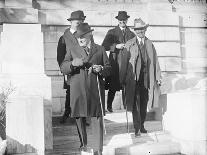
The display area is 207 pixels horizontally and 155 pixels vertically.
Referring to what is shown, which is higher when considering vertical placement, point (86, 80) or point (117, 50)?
point (117, 50)

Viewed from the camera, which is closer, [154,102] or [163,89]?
[154,102]

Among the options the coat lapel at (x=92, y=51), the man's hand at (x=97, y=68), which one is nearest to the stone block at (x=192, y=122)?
the man's hand at (x=97, y=68)

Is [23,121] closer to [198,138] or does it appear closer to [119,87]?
[119,87]

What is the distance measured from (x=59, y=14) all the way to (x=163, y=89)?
3191 mm

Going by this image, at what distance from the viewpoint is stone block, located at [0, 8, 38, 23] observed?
8211 mm

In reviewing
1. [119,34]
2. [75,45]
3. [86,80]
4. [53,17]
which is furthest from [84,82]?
[53,17]

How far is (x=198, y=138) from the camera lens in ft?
21.5

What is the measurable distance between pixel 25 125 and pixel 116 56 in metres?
2.58

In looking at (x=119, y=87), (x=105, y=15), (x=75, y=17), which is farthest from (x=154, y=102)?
(x=105, y=15)

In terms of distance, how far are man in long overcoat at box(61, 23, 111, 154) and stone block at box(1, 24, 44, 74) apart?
1107 mm

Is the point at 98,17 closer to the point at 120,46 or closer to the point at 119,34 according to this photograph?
the point at 119,34

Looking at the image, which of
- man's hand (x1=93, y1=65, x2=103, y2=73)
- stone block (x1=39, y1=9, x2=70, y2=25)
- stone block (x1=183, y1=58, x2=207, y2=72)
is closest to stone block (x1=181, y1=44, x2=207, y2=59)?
stone block (x1=183, y1=58, x2=207, y2=72)

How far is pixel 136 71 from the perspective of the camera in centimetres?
718

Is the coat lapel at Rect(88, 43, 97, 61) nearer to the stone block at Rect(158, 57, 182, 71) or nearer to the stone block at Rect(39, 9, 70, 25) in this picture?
the stone block at Rect(39, 9, 70, 25)
